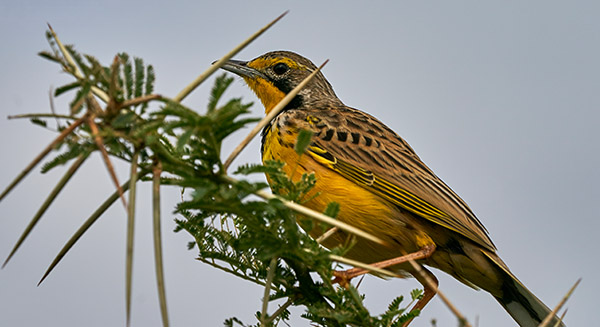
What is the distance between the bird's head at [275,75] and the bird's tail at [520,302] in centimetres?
262

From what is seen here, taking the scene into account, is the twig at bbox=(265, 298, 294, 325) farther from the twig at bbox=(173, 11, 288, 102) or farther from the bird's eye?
the bird's eye

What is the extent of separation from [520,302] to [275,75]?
327 cm

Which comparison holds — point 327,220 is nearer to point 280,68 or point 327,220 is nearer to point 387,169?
point 387,169

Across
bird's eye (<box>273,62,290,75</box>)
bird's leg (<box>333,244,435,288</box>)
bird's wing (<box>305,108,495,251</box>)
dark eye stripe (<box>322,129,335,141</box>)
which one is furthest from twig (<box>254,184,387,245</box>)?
bird's eye (<box>273,62,290,75</box>)

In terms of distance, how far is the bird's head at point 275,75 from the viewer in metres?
6.95

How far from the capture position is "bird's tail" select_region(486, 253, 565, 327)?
206 inches

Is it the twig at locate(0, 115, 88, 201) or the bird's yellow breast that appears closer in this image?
the twig at locate(0, 115, 88, 201)

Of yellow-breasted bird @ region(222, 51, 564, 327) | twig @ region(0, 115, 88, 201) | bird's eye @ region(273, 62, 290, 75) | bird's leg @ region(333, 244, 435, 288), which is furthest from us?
bird's eye @ region(273, 62, 290, 75)

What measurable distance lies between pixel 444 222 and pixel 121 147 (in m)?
3.72

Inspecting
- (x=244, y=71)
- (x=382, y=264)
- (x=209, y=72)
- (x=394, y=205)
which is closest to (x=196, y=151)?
(x=209, y=72)

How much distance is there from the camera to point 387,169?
5656 millimetres

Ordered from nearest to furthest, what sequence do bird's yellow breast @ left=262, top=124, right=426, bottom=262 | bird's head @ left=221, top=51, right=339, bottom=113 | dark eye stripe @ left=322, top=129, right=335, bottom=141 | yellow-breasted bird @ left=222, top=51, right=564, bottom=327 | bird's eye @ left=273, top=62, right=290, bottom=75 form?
bird's yellow breast @ left=262, top=124, right=426, bottom=262 < yellow-breasted bird @ left=222, top=51, right=564, bottom=327 < dark eye stripe @ left=322, top=129, right=335, bottom=141 < bird's head @ left=221, top=51, right=339, bottom=113 < bird's eye @ left=273, top=62, right=290, bottom=75

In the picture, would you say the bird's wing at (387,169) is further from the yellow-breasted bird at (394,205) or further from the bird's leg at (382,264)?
the bird's leg at (382,264)

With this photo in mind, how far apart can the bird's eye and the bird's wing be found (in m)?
0.90
